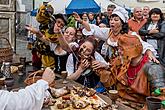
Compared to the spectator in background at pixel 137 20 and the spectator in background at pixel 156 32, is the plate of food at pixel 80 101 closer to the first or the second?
the spectator in background at pixel 156 32

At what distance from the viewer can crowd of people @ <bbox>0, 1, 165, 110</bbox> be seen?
2.73 meters

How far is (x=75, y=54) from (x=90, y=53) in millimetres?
332

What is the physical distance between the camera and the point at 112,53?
12.1 feet

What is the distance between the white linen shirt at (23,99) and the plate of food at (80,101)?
620 mm

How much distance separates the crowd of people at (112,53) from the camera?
2732 millimetres

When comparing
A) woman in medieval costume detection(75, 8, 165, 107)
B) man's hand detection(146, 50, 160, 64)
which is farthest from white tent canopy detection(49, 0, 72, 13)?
man's hand detection(146, 50, 160, 64)

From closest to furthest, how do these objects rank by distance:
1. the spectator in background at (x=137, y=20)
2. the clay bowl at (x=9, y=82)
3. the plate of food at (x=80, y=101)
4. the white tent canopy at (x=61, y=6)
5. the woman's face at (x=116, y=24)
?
1. the plate of food at (x=80, y=101)
2. the clay bowl at (x=9, y=82)
3. the woman's face at (x=116, y=24)
4. the spectator in background at (x=137, y=20)
5. the white tent canopy at (x=61, y=6)

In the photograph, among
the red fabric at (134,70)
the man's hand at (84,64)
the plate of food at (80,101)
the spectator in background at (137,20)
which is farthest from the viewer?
the spectator in background at (137,20)

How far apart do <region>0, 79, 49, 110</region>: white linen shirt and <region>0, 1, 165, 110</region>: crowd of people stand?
3.14 ft

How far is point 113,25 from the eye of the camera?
3.53 meters

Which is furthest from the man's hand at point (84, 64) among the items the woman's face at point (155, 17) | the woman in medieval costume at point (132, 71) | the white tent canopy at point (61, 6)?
the white tent canopy at point (61, 6)

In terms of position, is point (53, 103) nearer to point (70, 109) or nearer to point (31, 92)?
point (70, 109)

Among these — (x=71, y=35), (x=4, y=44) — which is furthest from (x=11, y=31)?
(x=71, y=35)

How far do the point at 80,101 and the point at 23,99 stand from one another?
0.89 m
